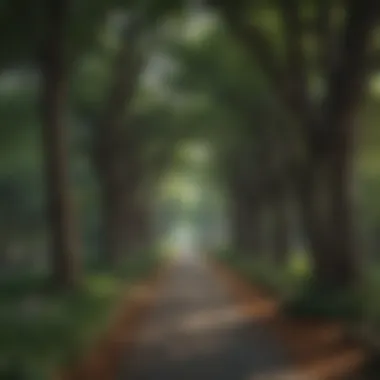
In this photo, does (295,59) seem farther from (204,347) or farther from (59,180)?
(204,347)

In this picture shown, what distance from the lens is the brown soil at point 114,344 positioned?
11395 mm

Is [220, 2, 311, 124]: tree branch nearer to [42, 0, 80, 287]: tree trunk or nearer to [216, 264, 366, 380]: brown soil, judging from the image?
[42, 0, 80, 287]: tree trunk

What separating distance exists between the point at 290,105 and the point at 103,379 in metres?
10.4

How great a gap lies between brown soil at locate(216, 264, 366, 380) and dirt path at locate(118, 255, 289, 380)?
23 centimetres

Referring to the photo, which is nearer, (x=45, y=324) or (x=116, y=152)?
(x=45, y=324)

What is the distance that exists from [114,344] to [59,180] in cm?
638

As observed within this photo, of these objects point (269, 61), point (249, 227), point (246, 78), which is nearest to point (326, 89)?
point (269, 61)

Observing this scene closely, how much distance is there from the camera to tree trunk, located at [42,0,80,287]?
2009cm

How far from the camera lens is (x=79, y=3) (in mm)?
19188

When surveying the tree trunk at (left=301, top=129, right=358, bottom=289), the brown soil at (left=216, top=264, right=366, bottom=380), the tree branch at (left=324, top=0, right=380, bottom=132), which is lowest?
the brown soil at (left=216, top=264, right=366, bottom=380)

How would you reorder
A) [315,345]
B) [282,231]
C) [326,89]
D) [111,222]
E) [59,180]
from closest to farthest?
[315,345] → [326,89] → [59,180] → [282,231] → [111,222]

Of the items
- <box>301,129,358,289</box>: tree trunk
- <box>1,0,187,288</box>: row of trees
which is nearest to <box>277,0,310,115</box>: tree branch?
<box>301,129,358,289</box>: tree trunk

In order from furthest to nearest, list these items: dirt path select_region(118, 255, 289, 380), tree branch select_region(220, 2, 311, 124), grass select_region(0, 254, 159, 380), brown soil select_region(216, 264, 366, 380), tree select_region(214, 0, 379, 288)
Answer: tree branch select_region(220, 2, 311, 124)
tree select_region(214, 0, 379, 288)
dirt path select_region(118, 255, 289, 380)
brown soil select_region(216, 264, 366, 380)
grass select_region(0, 254, 159, 380)

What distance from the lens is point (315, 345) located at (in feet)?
44.8
